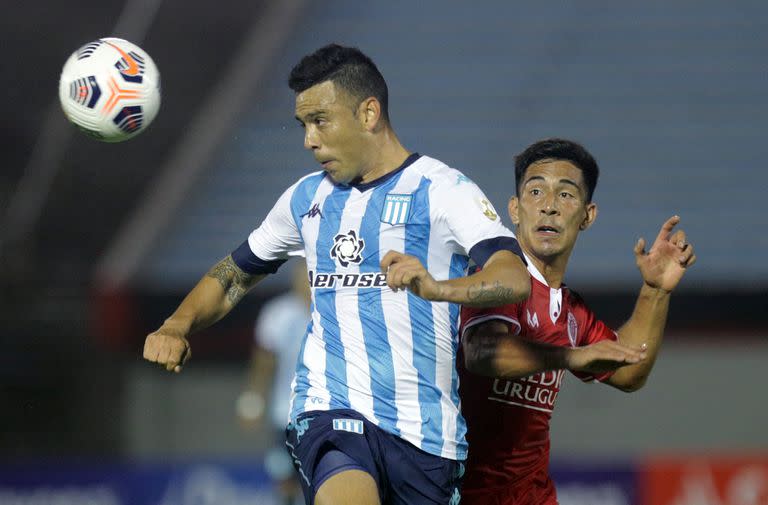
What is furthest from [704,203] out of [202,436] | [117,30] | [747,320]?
[117,30]

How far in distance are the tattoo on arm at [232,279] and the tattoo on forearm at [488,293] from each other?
123cm

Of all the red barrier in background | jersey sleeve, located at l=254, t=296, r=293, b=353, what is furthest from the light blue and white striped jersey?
the red barrier in background

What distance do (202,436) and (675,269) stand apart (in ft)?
22.9

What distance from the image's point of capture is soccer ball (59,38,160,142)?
14.9ft

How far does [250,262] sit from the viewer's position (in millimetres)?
4648

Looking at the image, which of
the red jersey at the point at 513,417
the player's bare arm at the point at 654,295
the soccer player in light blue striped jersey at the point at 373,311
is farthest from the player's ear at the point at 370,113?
the player's bare arm at the point at 654,295

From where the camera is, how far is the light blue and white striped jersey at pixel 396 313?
13.6 feet

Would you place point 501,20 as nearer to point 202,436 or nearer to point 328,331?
point 202,436

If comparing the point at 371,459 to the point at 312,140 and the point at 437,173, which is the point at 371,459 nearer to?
the point at 437,173

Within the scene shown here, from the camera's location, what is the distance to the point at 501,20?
1338cm

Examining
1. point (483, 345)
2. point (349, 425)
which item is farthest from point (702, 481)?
point (349, 425)

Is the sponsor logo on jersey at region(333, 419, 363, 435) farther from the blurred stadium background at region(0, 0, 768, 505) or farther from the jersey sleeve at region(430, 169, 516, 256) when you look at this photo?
the blurred stadium background at region(0, 0, 768, 505)

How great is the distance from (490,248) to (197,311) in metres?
1.18

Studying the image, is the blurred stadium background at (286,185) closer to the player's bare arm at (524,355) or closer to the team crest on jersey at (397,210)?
the player's bare arm at (524,355)
